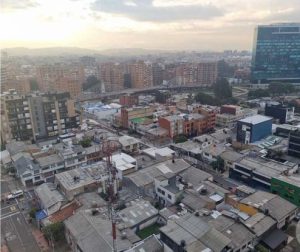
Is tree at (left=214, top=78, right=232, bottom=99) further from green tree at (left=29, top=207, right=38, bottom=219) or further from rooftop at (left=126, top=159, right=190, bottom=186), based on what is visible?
green tree at (left=29, top=207, right=38, bottom=219)

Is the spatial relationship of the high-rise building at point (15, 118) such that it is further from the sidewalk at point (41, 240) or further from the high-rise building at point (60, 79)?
the high-rise building at point (60, 79)

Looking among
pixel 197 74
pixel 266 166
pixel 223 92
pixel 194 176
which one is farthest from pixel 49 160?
pixel 197 74

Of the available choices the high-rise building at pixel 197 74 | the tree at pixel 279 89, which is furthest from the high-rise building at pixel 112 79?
the tree at pixel 279 89

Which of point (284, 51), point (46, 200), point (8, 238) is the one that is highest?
point (284, 51)

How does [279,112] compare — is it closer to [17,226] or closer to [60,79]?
[17,226]

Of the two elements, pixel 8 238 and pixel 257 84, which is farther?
pixel 257 84

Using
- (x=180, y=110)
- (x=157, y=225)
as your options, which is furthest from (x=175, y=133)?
(x=157, y=225)

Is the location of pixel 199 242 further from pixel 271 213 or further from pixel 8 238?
pixel 8 238
